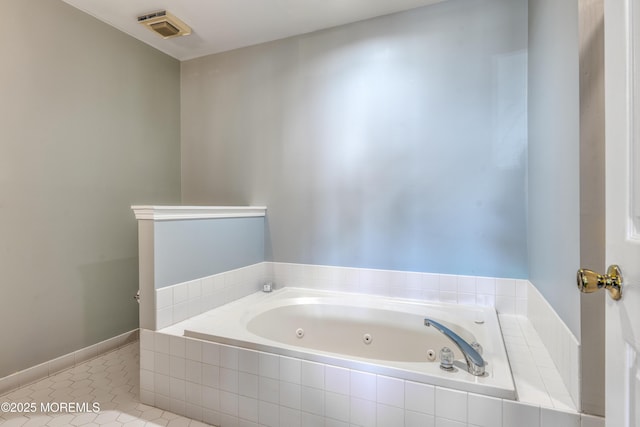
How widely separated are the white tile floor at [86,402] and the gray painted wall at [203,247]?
2.20 feet

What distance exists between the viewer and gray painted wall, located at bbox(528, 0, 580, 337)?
108 cm

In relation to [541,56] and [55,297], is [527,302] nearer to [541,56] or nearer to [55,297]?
[541,56]

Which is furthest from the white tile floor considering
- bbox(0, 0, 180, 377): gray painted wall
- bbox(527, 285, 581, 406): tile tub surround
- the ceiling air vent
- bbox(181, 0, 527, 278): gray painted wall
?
the ceiling air vent

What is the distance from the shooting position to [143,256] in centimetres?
176

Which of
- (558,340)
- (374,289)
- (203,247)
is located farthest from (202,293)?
(558,340)

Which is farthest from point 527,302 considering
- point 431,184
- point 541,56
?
point 541,56

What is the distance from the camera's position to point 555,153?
1312mm

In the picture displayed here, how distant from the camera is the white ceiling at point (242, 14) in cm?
210

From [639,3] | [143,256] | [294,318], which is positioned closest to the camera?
[639,3]

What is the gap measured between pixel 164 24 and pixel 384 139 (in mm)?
1819

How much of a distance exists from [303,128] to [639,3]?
6.77 feet

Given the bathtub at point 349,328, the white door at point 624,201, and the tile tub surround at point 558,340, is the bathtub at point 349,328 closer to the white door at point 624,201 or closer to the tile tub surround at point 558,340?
the tile tub surround at point 558,340

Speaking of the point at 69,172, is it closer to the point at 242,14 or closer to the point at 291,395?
the point at 242,14

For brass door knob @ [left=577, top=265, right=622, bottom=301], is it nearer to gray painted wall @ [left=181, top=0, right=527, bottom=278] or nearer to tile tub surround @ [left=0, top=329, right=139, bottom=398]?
gray painted wall @ [left=181, top=0, right=527, bottom=278]
